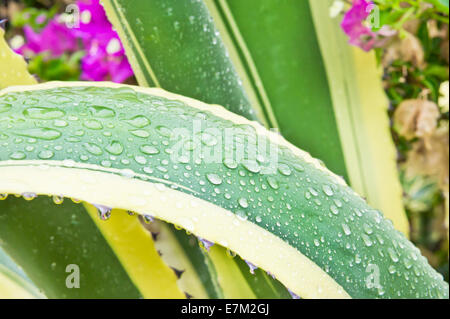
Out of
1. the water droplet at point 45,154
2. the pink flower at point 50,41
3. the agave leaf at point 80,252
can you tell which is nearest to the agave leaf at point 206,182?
the water droplet at point 45,154

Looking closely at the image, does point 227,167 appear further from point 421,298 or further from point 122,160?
point 421,298

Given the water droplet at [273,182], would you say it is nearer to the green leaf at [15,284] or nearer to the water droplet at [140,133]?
the water droplet at [140,133]

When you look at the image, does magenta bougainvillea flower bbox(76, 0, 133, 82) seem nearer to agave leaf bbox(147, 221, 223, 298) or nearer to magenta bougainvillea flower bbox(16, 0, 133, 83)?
magenta bougainvillea flower bbox(16, 0, 133, 83)

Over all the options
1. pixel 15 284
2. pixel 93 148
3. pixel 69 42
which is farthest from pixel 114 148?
pixel 69 42

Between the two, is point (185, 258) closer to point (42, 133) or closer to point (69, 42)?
point (42, 133)
